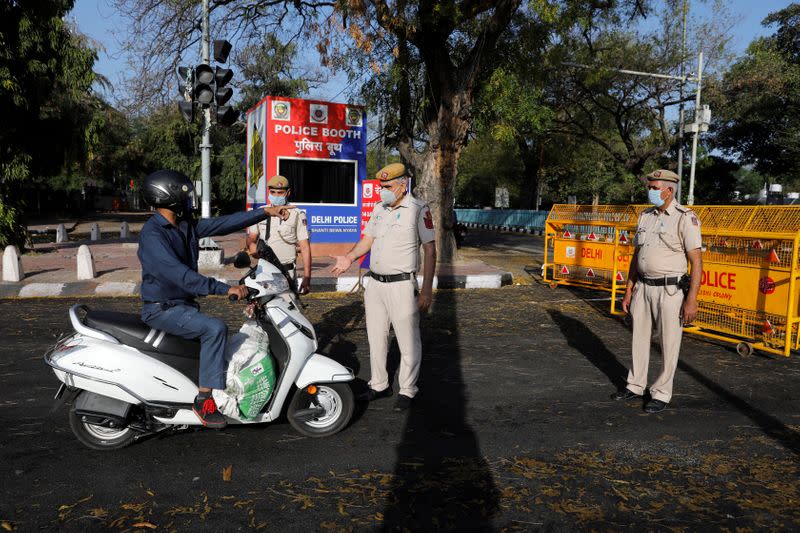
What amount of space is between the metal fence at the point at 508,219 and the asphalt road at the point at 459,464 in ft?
98.5

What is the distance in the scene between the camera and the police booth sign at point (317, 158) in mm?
15336

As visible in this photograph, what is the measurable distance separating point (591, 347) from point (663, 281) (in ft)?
8.09

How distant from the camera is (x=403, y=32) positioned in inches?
539

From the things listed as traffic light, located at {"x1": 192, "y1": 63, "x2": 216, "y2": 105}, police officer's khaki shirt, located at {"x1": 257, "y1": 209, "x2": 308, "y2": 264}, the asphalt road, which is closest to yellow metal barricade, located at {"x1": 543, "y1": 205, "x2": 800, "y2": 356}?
the asphalt road

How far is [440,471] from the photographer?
12.1 ft

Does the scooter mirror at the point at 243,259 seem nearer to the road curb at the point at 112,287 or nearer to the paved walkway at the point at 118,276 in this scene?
the paved walkway at the point at 118,276

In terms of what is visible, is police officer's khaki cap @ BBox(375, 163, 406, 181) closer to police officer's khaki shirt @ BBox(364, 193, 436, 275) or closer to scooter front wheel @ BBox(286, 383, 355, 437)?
police officer's khaki shirt @ BBox(364, 193, 436, 275)

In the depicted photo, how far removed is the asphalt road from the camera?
3.16 meters

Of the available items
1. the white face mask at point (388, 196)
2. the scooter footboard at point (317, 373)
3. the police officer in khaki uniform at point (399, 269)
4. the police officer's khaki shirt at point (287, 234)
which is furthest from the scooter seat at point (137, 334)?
the police officer's khaki shirt at point (287, 234)

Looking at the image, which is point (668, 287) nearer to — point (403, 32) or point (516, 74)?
point (403, 32)

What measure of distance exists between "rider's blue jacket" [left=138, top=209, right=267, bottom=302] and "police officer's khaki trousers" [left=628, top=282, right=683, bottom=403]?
3.13m

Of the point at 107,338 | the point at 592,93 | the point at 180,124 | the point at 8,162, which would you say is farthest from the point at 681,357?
the point at 180,124

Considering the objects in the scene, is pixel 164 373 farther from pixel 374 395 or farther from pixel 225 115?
pixel 225 115

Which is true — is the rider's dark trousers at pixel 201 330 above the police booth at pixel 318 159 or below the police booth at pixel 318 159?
below
